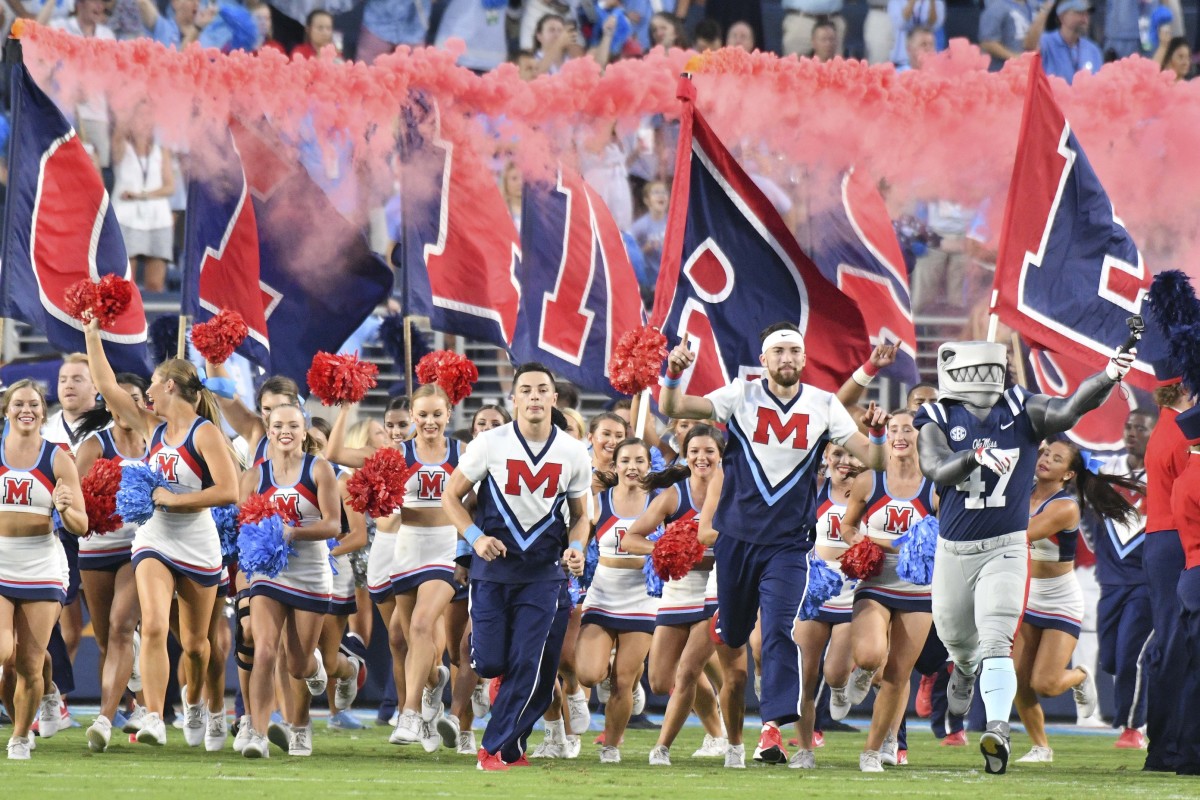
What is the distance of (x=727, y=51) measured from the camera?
1452 centimetres

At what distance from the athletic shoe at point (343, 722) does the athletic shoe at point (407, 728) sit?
2.17m

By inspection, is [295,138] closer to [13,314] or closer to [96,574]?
[13,314]

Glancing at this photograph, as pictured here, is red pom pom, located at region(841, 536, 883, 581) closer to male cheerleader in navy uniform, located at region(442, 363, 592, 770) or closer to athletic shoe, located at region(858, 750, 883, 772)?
athletic shoe, located at region(858, 750, 883, 772)

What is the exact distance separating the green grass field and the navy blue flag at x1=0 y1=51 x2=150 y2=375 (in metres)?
2.42

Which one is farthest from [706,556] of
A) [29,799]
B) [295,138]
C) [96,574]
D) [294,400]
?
[295,138]

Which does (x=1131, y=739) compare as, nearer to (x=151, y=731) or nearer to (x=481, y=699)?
(x=481, y=699)

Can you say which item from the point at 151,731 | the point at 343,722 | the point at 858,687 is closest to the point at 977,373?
the point at 858,687

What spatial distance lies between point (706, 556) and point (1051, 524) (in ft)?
6.58

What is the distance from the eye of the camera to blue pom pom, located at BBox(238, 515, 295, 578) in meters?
10.3

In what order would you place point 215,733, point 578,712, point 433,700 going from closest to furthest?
point 215,733, point 433,700, point 578,712

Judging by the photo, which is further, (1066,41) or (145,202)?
(1066,41)

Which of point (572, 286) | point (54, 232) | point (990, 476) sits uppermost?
point (54, 232)

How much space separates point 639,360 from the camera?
33.4 ft

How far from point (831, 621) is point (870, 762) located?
1.03 meters
